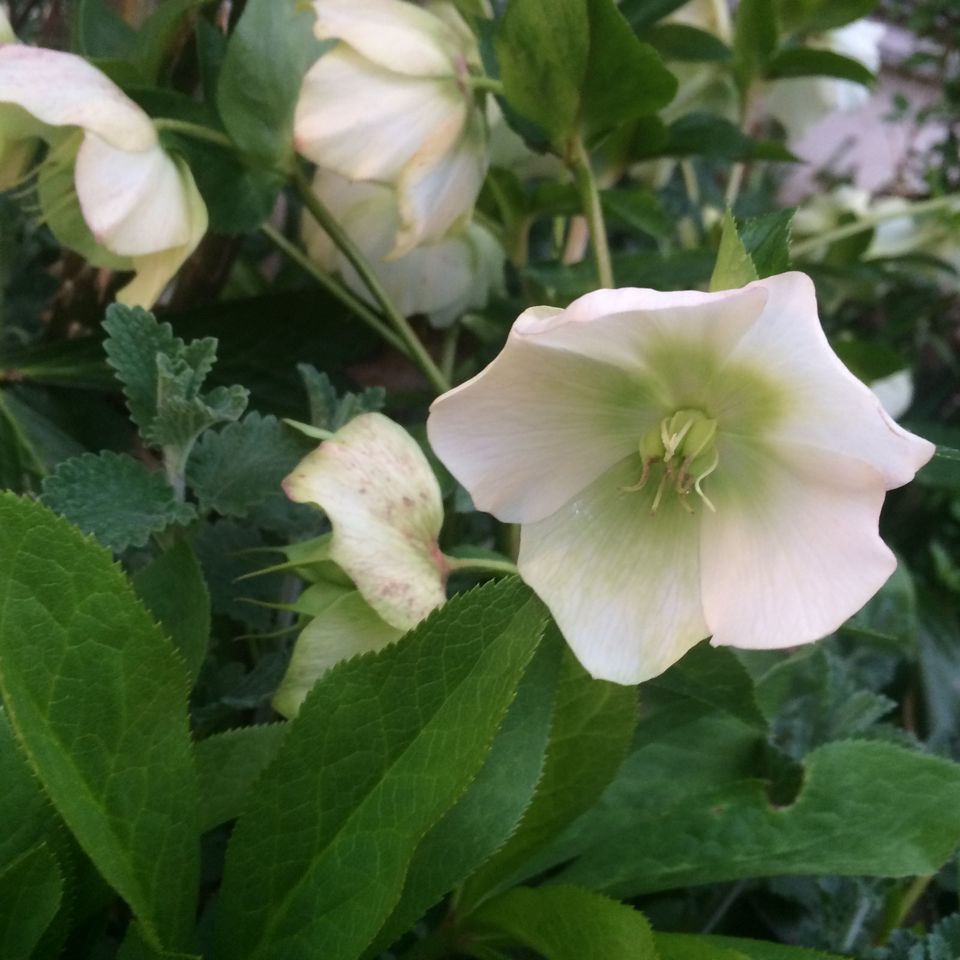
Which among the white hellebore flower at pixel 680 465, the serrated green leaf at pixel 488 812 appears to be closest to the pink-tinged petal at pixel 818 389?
the white hellebore flower at pixel 680 465

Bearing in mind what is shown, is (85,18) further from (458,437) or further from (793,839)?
(793,839)

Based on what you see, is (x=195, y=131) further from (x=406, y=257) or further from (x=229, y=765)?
(x=229, y=765)

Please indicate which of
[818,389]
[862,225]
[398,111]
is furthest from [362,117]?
[862,225]

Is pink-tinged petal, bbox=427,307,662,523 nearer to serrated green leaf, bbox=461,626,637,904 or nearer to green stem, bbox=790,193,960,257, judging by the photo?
serrated green leaf, bbox=461,626,637,904

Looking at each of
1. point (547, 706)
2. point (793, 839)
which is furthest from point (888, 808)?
point (547, 706)

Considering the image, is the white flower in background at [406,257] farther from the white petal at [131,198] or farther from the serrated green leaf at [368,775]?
the serrated green leaf at [368,775]

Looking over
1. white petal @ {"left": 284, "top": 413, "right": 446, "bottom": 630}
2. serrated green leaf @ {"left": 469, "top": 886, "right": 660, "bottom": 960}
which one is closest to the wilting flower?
white petal @ {"left": 284, "top": 413, "right": 446, "bottom": 630}
